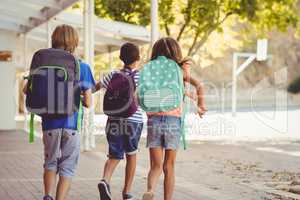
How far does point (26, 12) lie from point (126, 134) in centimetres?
1069

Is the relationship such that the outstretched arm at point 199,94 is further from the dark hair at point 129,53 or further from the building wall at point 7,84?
the building wall at point 7,84

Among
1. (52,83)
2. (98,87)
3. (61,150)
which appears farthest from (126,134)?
(52,83)

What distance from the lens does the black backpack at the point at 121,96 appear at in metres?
7.14

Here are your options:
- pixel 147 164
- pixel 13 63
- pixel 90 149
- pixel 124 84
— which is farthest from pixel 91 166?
pixel 13 63

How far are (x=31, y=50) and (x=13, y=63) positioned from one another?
4.78 m

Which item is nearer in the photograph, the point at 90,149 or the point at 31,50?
the point at 90,149

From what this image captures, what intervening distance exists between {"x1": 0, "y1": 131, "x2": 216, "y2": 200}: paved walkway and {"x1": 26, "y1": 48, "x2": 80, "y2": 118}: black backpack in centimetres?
179

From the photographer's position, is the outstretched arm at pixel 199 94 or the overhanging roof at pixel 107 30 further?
the overhanging roof at pixel 107 30

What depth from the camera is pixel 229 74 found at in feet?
190

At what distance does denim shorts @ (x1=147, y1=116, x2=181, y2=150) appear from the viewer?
6.69 metres

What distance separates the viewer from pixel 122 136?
23.9 feet

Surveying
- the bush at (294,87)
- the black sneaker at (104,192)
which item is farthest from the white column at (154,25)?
the bush at (294,87)

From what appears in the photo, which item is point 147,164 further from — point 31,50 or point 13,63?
point 31,50

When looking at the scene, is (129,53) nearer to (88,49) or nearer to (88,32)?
(88,49)
